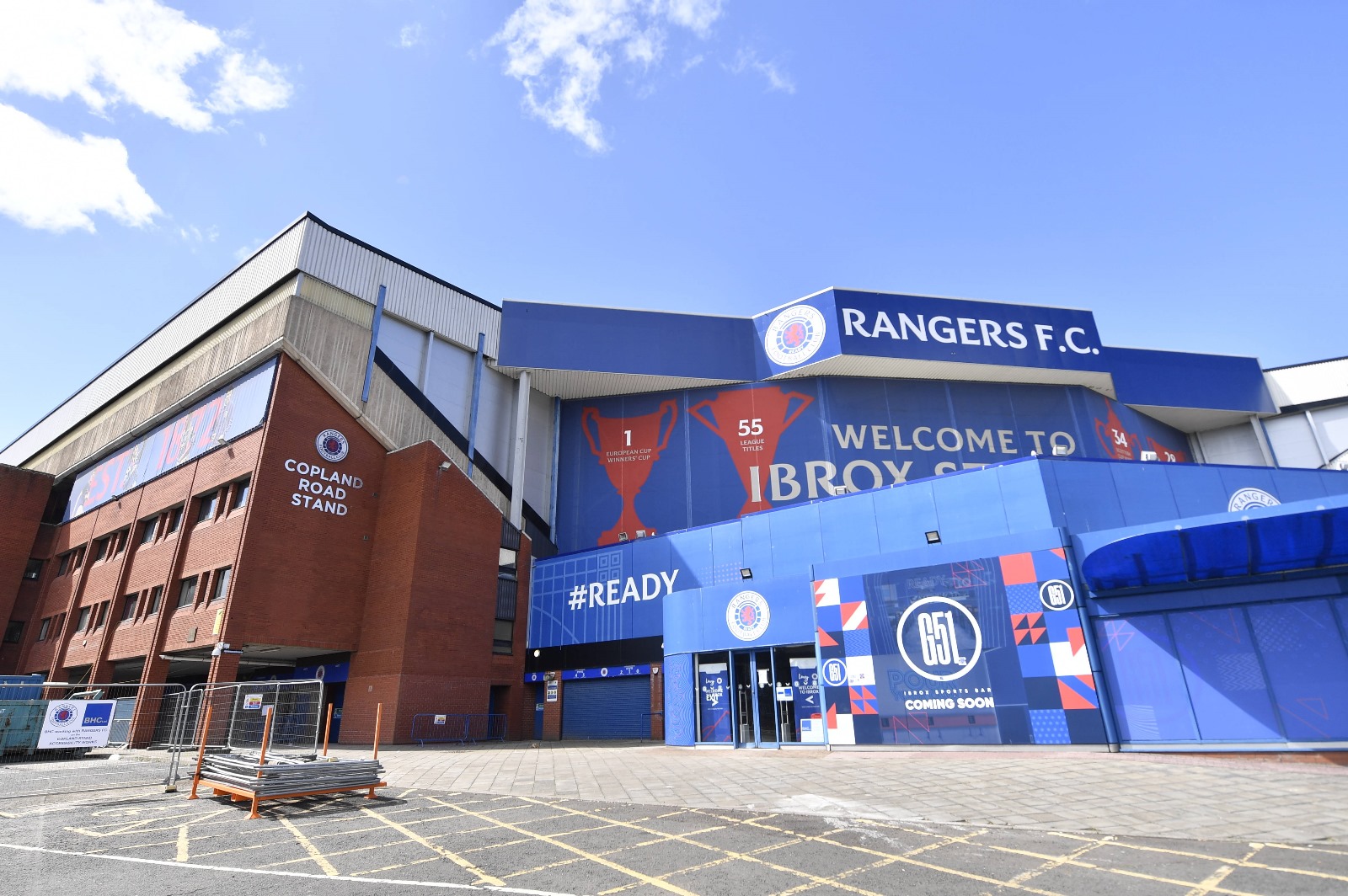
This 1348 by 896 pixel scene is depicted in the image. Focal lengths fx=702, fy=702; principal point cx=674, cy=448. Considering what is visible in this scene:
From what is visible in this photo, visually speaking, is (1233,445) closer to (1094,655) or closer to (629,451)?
(629,451)

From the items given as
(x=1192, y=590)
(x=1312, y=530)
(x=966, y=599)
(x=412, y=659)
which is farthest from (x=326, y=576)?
(x=1312, y=530)

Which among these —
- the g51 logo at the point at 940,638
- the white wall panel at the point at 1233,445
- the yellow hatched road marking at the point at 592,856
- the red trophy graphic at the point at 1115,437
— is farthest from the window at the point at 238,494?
the white wall panel at the point at 1233,445

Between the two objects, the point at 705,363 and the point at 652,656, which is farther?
the point at 705,363

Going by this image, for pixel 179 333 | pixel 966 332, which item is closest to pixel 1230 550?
pixel 966 332

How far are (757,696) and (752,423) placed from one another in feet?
65.4

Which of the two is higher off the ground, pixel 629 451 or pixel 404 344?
pixel 404 344

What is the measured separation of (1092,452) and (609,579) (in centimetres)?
2785

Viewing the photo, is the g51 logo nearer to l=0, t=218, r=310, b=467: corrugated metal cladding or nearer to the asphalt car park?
the asphalt car park

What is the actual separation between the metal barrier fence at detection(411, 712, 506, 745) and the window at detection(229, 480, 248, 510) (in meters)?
11.6

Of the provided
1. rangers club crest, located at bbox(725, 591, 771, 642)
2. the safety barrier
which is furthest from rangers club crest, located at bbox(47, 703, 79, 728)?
rangers club crest, located at bbox(725, 591, 771, 642)

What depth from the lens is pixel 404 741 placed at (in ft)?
87.5

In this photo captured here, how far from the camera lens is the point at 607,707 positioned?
31.0m

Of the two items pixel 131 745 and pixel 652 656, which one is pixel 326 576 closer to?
pixel 131 745

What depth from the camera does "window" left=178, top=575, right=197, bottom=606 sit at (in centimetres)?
2928
